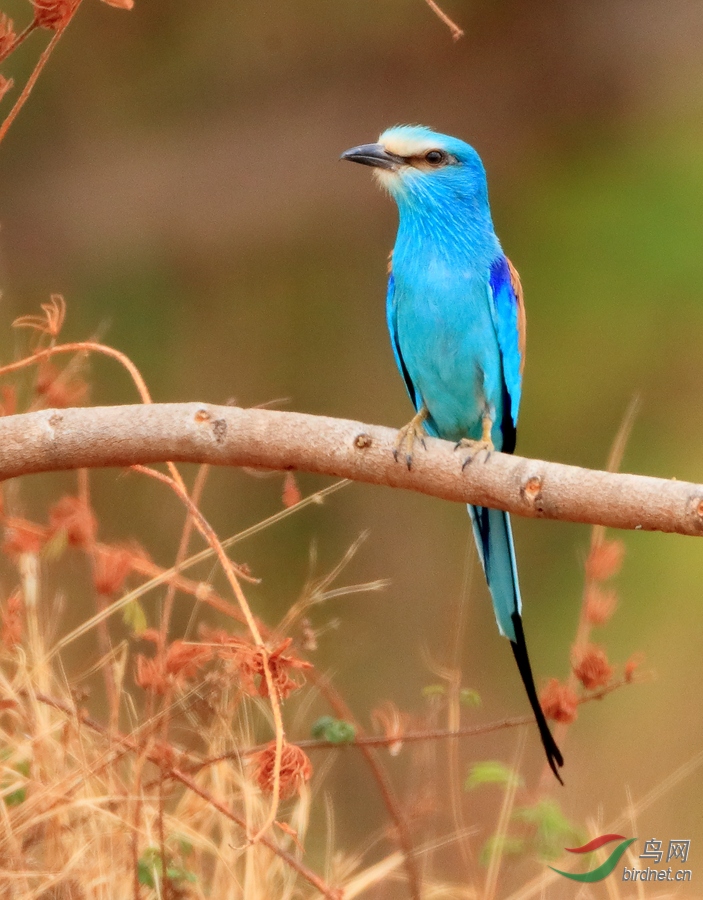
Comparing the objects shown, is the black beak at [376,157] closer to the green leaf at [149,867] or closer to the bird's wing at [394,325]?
the bird's wing at [394,325]

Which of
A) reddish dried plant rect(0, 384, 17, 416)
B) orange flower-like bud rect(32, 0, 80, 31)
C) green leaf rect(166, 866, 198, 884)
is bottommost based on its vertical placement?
green leaf rect(166, 866, 198, 884)

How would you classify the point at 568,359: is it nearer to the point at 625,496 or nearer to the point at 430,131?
the point at 430,131

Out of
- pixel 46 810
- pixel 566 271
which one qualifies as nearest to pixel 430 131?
pixel 46 810

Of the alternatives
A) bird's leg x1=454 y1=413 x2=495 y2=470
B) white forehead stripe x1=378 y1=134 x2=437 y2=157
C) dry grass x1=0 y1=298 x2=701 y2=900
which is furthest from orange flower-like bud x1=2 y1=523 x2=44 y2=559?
white forehead stripe x1=378 y1=134 x2=437 y2=157

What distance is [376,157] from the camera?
215cm

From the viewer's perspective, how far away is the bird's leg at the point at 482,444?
1519 mm

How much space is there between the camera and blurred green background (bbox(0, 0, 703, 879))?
15.1 ft

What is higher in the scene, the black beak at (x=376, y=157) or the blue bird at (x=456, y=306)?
the black beak at (x=376, y=157)

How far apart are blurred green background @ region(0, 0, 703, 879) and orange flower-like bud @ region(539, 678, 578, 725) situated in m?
2.66

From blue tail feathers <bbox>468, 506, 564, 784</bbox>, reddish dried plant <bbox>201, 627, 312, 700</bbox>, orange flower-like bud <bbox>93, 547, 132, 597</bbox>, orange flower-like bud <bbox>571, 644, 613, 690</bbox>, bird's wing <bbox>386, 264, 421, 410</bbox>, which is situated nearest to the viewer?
reddish dried plant <bbox>201, 627, 312, 700</bbox>

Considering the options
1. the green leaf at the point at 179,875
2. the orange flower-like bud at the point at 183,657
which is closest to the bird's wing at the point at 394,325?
the orange flower-like bud at the point at 183,657

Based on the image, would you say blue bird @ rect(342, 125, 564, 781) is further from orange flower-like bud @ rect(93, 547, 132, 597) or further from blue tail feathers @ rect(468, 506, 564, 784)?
orange flower-like bud @ rect(93, 547, 132, 597)

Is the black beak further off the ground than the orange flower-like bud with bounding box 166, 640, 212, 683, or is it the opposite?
the black beak

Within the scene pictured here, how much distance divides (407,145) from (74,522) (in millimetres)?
963
